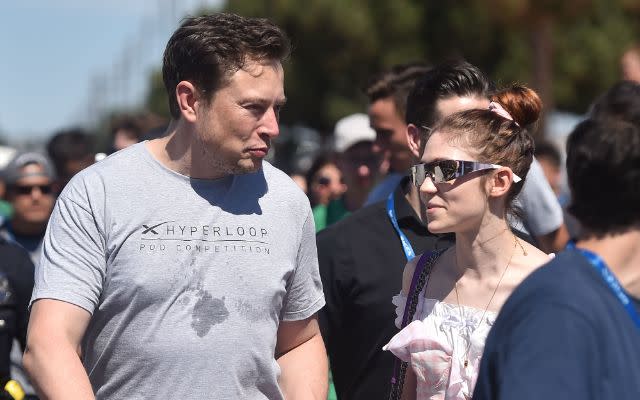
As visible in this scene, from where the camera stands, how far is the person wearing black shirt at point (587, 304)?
242cm

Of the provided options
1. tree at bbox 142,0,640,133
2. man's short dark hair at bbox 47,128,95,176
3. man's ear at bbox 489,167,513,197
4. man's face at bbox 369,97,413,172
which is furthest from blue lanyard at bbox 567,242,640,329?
tree at bbox 142,0,640,133

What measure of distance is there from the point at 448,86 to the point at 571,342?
2423 mm

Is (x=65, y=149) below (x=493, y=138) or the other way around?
below

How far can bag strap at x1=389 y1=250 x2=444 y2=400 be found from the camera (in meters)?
4.01

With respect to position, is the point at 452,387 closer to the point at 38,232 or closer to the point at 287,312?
the point at 287,312

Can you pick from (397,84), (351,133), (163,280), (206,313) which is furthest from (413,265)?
(351,133)

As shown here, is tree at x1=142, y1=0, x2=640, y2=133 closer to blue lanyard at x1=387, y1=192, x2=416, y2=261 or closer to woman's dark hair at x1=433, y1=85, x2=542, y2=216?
blue lanyard at x1=387, y1=192, x2=416, y2=261

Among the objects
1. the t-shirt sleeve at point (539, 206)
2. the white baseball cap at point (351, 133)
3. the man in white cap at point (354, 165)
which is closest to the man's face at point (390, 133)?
the t-shirt sleeve at point (539, 206)

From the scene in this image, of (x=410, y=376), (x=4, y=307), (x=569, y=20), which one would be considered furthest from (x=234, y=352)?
(x=569, y=20)

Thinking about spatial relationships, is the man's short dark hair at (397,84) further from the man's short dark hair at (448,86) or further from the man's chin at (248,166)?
the man's chin at (248,166)

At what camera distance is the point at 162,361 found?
12.2 feet

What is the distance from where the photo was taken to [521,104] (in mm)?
4191

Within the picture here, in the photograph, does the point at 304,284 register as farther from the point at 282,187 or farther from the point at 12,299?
the point at 12,299

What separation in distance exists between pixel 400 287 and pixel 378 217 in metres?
0.34
